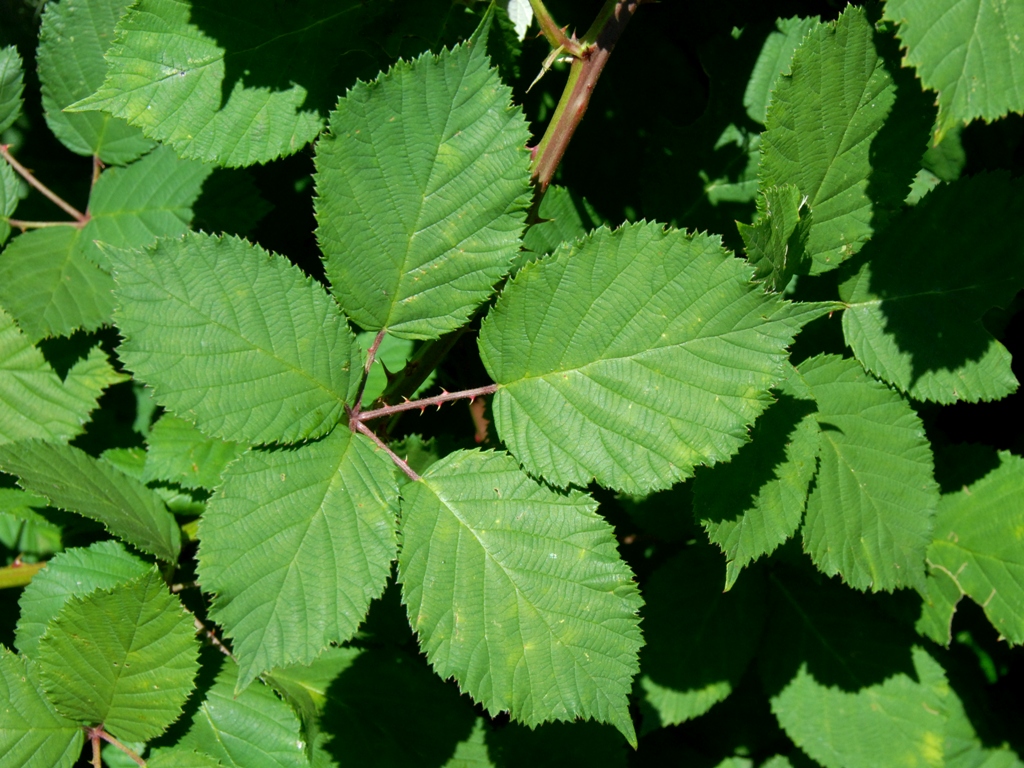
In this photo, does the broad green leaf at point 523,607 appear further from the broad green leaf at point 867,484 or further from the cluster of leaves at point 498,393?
the broad green leaf at point 867,484

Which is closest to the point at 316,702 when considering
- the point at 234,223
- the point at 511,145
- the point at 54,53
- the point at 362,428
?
the point at 362,428

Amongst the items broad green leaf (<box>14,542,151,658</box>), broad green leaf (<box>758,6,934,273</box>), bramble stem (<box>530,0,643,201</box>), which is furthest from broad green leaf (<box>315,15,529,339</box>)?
broad green leaf (<box>14,542,151,658</box>)

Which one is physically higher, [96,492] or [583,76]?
[583,76]

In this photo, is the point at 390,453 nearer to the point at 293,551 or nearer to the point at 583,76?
the point at 293,551

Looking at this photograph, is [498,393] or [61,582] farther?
→ [61,582]

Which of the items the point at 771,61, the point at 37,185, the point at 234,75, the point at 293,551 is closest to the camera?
the point at 293,551

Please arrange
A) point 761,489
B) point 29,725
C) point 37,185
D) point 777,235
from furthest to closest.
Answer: point 37,185, point 29,725, point 761,489, point 777,235

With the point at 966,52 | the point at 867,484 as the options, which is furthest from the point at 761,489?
the point at 966,52

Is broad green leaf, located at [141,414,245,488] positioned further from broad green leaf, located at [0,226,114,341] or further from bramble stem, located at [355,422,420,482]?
bramble stem, located at [355,422,420,482]

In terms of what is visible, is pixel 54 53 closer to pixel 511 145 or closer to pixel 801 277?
pixel 511 145
